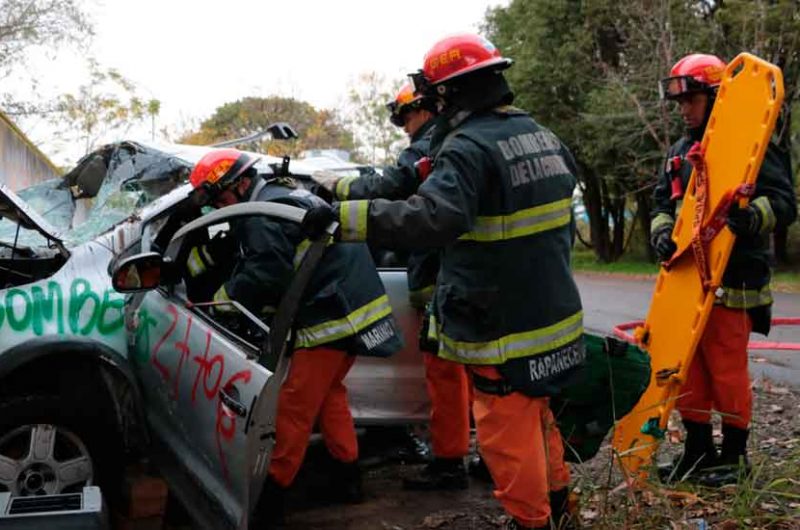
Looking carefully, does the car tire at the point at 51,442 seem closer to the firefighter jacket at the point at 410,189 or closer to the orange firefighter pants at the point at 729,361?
the firefighter jacket at the point at 410,189

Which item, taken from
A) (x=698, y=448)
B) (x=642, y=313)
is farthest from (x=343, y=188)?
(x=642, y=313)

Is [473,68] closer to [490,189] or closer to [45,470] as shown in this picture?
[490,189]

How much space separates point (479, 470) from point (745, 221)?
202 cm

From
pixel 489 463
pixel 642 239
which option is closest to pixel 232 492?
pixel 489 463

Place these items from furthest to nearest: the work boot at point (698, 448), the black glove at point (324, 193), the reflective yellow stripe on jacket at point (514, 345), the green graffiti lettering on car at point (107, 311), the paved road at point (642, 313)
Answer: the paved road at point (642, 313) → the black glove at point (324, 193) → the work boot at point (698, 448) → the green graffiti lettering on car at point (107, 311) → the reflective yellow stripe on jacket at point (514, 345)

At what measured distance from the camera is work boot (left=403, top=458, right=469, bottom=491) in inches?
178

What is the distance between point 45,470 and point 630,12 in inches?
781

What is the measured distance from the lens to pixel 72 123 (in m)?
23.3

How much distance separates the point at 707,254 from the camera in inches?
149

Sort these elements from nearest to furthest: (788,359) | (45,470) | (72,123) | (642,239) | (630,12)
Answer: (45,470)
(788,359)
(630,12)
(72,123)
(642,239)

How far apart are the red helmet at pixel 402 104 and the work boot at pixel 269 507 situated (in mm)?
1984

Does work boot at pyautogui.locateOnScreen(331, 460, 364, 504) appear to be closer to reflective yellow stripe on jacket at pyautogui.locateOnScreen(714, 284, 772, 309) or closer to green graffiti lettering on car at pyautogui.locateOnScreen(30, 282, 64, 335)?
green graffiti lettering on car at pyautogui.locateOnScreen(30, 282, 64, 335)

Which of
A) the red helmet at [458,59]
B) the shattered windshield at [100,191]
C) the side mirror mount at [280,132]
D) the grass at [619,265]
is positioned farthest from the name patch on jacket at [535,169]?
the grass at [619,265]

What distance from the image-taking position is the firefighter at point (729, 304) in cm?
378
